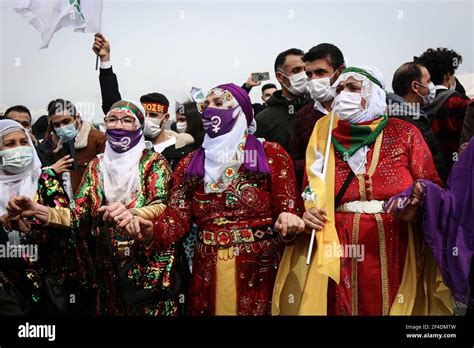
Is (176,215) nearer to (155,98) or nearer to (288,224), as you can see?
(288,224)

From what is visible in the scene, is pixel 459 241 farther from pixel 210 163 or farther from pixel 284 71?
pixel 284 71

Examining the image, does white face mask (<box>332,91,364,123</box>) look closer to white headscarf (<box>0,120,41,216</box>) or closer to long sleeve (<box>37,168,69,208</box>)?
long sleeve (<box>37,168,69,208</box>)

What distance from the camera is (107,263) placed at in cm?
488

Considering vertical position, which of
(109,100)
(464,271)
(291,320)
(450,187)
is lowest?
(291,320)

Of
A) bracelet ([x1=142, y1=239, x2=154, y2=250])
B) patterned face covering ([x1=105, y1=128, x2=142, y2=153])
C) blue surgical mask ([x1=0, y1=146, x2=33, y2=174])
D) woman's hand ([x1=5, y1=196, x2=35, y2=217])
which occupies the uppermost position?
patterned face covering ([x1=105, y1=128, x2=142, y2=153])

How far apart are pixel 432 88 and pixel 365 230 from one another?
1.60 metres

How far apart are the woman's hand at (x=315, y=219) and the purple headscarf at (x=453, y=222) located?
1.35 feet

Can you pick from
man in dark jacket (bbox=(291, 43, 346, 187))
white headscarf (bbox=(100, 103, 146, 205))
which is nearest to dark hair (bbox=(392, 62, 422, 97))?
man in dark jacket (bbox=(291, 43, 346, 187))

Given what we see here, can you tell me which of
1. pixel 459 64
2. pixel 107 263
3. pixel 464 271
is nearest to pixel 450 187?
pixel 464 271

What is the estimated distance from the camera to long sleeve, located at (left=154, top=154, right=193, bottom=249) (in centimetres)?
456

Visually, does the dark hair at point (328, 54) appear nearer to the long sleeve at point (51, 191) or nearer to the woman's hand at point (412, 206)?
the woman's hand at point (412, 206)

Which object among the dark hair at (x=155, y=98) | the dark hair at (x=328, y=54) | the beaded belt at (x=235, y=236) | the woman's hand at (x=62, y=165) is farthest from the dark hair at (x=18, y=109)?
the beaded belt at (x=235, y=236)

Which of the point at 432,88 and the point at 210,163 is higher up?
the point at 432,88

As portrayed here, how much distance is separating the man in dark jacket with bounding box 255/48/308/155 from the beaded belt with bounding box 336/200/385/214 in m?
1.15
